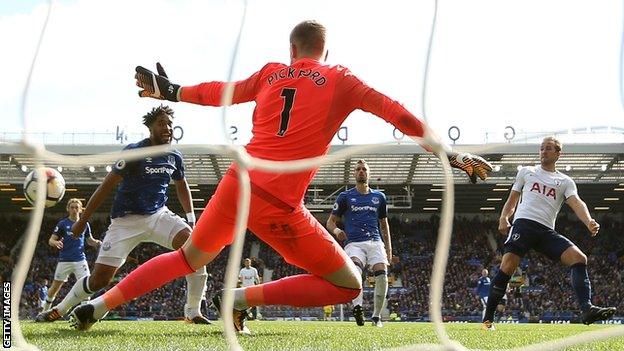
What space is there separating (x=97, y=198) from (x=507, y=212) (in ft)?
10.6

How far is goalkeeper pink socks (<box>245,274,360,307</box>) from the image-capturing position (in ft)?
13.0

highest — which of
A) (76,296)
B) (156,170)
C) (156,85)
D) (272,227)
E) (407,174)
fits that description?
(156,85)

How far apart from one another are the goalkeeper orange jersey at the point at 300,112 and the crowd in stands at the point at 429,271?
22229 millimetres

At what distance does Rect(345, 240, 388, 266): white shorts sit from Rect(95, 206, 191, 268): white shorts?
121 inches

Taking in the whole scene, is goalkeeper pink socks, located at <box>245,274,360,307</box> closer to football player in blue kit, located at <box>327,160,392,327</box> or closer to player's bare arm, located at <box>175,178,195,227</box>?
player's bare arm, located at <box>175,178,195,227</box>

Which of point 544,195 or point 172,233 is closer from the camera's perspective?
point 172,233

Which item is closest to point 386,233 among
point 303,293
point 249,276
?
point 303,293

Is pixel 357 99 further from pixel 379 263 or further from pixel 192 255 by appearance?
pixel 379 263

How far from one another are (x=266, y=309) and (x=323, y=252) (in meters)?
23.1

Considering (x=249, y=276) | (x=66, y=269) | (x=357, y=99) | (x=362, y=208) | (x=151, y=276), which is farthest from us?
(x=249, y=276)

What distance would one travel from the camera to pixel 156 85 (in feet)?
12.5

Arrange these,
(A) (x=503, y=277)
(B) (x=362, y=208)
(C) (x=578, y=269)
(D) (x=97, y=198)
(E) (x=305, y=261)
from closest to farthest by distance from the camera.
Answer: (E) (x=305, y=261) < (D) (x=97, y=198) < (C) (x=578, y=269) < (A) (x=503, y=277) < (B) (x=362, y=208)

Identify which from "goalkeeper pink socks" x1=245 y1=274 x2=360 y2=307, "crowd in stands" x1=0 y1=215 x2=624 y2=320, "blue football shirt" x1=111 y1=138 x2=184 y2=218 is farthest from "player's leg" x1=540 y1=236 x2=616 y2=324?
"crowd in stands" x1=0 y1=215 x2=624 y2=320

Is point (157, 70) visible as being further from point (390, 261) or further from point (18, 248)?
point (18, 248)
